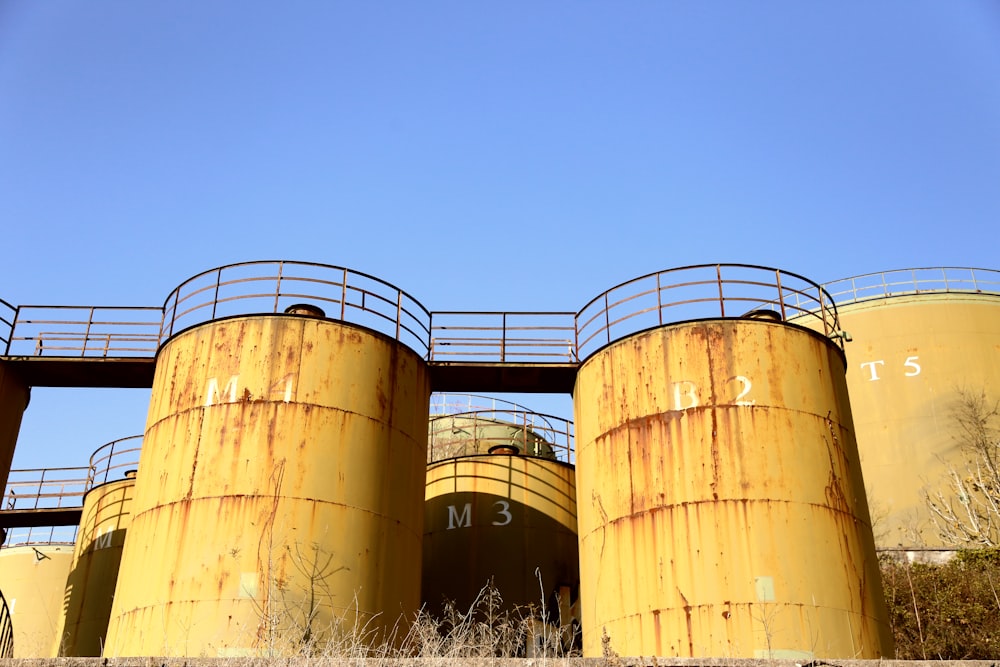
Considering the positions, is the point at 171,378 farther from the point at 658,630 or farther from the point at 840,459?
the point at 840,459

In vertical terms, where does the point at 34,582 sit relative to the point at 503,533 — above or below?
above

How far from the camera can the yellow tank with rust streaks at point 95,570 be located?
2105 cm

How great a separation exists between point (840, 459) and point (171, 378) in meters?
10.4

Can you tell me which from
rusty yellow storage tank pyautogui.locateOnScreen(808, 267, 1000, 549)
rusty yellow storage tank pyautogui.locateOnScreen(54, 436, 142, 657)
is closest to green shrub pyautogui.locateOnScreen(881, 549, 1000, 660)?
rusty yellow storage tank pyautogui.locateOnScreen(808, 267, 1000, 549)

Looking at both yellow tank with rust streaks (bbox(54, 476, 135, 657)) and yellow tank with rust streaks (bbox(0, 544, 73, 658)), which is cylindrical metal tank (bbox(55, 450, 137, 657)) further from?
yellow tank with rust streaks (bbox(0, 544, 73, 658))

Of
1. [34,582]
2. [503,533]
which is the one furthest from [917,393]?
[34,582]

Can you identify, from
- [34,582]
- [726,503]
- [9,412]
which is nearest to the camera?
[726,503]

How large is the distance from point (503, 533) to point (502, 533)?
20 mm

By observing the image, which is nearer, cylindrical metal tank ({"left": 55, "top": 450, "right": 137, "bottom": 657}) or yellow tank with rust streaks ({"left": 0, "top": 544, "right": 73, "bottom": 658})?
cylindrical metal tank ({"left": 55, "top": 450, "right": 137, "bottom": 657})

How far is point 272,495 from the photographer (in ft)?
47.4

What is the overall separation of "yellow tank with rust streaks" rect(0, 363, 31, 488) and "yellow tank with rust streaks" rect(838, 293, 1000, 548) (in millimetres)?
22213

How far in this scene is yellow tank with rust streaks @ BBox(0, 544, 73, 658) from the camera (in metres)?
27.3

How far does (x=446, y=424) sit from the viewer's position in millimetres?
31516

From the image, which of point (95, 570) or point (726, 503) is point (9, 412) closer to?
point (95, 570)
